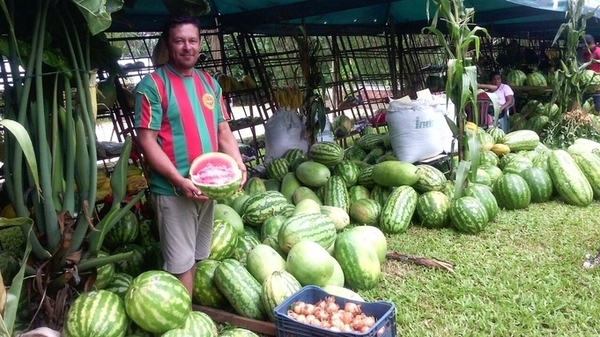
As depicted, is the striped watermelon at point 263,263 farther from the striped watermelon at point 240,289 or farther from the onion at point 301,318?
the onion at point 301,318

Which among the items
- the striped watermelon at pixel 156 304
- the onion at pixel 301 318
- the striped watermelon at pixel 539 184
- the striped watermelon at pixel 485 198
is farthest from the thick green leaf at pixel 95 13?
the striped watermelon at pixel 539 184

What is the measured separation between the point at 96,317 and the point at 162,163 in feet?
2.54

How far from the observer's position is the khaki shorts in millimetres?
2689

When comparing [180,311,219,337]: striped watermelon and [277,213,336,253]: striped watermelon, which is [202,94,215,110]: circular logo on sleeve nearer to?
[277,213,336,253]: striped watermelon

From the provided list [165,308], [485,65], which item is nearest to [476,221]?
[165,308]

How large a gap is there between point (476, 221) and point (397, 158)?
4.11ft

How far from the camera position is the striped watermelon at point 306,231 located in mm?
3199

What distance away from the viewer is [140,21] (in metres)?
5.61

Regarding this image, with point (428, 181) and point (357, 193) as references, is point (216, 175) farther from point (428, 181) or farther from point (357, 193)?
point (428, 181)

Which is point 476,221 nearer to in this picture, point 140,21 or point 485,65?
point 140,21

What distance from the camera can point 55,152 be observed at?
240cm

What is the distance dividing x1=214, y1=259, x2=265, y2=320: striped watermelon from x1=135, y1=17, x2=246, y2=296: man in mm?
185

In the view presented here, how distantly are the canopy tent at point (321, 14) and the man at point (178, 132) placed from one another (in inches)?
30.2

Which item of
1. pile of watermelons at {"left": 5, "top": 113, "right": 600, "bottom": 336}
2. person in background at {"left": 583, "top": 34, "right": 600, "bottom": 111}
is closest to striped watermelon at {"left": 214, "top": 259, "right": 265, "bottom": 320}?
pile of watermelons at {"left": 5, "top": 113, "right": 600, "bottom": 336}
